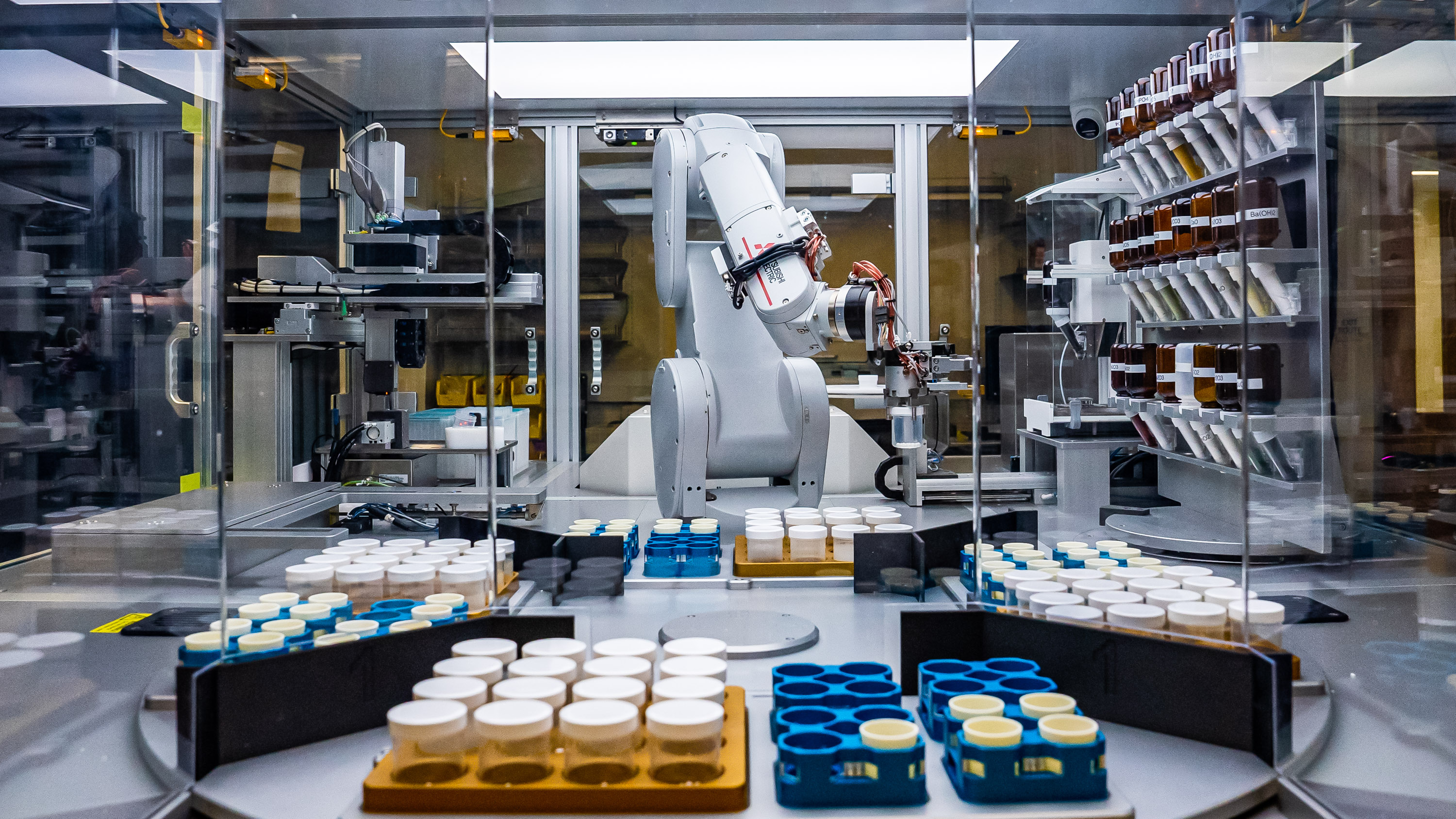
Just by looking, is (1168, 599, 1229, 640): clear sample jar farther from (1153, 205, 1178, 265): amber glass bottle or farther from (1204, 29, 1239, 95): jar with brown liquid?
(1204, 29, 1239, 95): jar with brown liquid

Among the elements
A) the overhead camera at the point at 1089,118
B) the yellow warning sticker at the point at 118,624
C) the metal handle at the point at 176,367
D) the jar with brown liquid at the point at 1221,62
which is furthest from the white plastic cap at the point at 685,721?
the metal handle at the point at 176,367

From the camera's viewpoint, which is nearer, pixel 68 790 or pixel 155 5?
pixel 68 790

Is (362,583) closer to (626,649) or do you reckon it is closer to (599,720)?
(626,649)

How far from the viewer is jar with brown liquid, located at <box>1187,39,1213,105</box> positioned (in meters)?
2.72

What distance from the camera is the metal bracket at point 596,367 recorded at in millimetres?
A: 4934

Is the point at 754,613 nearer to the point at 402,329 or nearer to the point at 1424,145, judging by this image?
the point at 402,329

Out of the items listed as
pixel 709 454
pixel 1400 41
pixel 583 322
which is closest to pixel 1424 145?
pixel 1400 41

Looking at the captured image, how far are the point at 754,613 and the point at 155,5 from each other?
2753mm

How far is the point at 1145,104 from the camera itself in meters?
2.84

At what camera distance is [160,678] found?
4.60 ft

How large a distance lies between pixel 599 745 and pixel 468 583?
2.21 ft

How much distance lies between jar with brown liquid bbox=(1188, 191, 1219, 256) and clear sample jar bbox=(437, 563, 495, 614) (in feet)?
7.61

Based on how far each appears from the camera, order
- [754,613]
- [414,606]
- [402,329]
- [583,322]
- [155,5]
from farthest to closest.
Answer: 1. [583,322]
2. [402,329]
3. [155,5]
4. [754,613]
5. [414,606]

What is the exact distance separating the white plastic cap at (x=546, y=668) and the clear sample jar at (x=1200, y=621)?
888 mm
